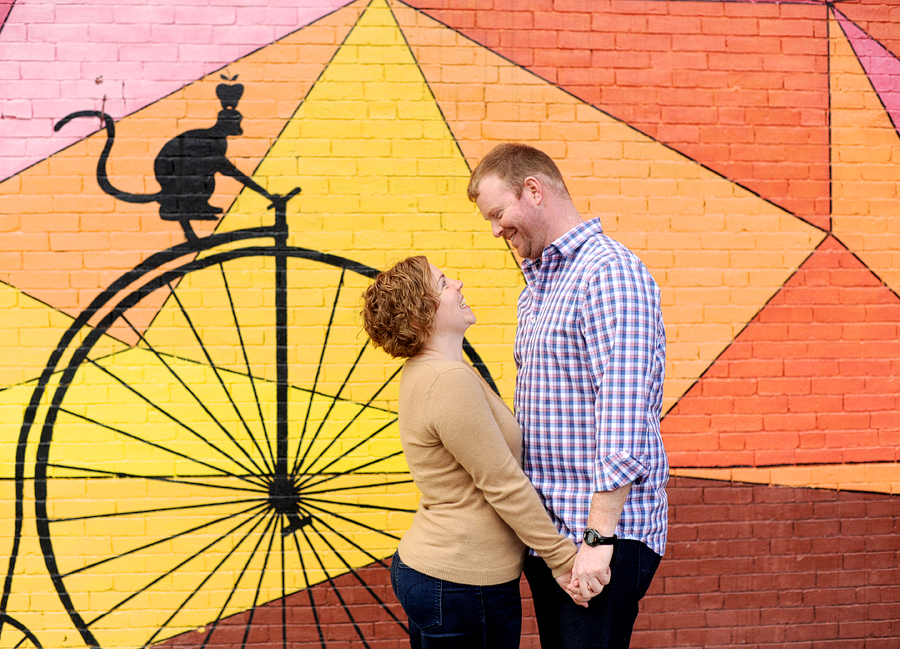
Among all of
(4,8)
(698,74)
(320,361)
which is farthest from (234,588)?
(698,74)

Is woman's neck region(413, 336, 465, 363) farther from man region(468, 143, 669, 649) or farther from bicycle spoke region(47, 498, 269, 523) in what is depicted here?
bicycle spoke region(47, 498, 269, 523)

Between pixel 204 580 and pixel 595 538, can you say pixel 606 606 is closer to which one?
pixel 595 538

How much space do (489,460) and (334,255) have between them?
165 cm

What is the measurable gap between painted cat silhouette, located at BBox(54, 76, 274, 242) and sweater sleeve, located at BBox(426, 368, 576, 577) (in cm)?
173

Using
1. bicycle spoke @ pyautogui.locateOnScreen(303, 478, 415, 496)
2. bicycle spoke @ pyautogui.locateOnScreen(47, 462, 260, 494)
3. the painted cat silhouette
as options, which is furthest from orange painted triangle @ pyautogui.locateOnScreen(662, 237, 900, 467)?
the painted cat silhouette

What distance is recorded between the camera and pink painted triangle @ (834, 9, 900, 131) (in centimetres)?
307

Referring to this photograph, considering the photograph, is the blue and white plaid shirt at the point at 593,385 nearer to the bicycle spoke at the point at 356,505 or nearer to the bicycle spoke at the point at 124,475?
the bicycle spoke at the point at 356,505

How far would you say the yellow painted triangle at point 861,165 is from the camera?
307cm

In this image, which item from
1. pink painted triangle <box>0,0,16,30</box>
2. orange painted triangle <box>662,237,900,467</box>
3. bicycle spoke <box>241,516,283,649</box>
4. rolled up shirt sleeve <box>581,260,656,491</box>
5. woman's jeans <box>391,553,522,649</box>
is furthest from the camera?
orange painted triangle <box>662,237,900,467</box>

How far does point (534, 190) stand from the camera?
1.65 meters

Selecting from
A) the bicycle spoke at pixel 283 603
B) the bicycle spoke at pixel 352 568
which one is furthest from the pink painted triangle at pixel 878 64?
the bicycle spoke at pixel 283 603

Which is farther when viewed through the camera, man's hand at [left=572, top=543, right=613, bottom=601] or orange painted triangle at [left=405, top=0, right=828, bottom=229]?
orange painted triangle at [left=405, top=0, right=828, bottom=229]

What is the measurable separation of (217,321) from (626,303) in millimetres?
2001

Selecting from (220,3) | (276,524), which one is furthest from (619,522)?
(220,3)
